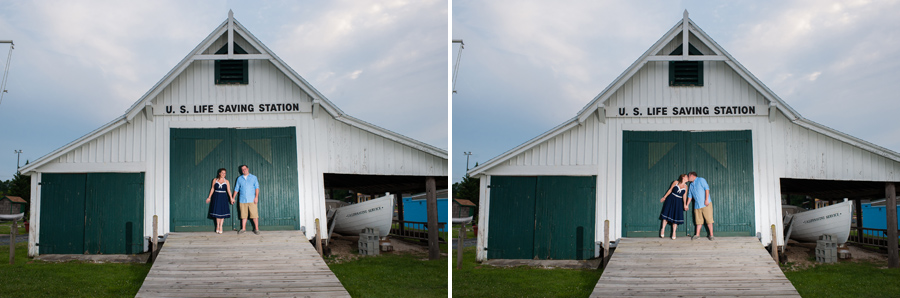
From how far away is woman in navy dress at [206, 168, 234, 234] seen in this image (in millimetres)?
8898

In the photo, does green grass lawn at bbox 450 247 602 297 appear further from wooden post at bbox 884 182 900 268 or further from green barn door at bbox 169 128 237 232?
wooden post at bbox 884 182 900 268

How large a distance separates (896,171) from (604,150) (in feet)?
16.3

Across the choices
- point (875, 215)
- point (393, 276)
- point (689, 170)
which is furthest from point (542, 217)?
point (875, 215)

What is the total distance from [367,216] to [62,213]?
207 inches

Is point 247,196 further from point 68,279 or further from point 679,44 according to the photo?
point 679,44

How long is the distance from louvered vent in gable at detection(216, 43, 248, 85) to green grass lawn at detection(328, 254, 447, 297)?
3.26 meters

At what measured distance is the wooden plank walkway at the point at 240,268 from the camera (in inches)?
292

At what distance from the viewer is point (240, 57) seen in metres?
8.96

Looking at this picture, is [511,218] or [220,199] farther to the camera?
[511,218]

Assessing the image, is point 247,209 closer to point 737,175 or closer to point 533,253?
point 533,253

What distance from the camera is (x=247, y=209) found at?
879 cm

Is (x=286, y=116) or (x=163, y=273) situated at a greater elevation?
(x=286, y=116)

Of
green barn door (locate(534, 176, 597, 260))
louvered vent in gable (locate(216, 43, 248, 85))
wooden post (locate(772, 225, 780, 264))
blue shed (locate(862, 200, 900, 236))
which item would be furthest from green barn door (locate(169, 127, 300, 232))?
blue shed (locate(862, 200, 900, 236))

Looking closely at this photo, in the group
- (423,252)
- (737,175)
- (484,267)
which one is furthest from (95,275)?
(737,175)
